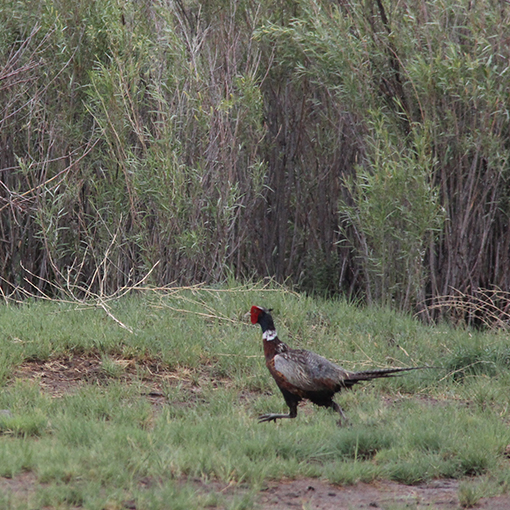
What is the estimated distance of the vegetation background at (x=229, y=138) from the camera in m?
8.02

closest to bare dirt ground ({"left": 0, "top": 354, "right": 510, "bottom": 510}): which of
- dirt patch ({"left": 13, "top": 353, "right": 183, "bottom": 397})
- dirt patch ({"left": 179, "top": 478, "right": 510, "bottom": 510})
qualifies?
dirt patch ({"left": 179, "top": 478, "right": 510, "bottom": 510})

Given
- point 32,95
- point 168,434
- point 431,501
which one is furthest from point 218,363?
point 32,95

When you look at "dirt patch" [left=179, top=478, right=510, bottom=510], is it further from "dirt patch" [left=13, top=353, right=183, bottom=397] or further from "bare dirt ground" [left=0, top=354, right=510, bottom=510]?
"dirt patch" [left=13, top=353, right=183, bottom=397]

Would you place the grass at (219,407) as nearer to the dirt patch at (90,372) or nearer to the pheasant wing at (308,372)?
the dirt patch at (90,372)

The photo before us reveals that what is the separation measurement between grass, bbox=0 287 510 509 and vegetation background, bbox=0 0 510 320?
88 cm

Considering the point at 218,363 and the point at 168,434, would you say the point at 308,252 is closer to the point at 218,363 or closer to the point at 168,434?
the point at 218,363

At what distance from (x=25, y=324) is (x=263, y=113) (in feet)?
14.4

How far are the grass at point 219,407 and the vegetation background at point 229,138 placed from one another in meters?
0.88

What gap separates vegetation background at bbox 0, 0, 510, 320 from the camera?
316 inches

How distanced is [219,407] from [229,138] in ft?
12.7

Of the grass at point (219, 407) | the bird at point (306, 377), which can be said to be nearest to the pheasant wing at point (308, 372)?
the bird at point (306, 377)

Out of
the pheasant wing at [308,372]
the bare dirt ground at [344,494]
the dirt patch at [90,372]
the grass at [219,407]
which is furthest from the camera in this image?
the dirt patch at [90,372]

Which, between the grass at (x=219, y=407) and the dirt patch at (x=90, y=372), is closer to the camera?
the grass at (x=219, y=407)

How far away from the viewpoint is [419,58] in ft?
26.0
